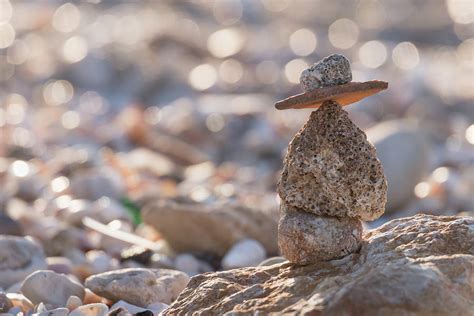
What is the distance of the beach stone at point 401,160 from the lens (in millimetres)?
6496

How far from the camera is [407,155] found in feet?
21.8

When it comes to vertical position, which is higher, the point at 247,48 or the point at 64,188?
the point at 247,48

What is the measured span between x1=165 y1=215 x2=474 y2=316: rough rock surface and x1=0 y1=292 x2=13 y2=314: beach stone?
0.94m

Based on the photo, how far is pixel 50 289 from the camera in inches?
152

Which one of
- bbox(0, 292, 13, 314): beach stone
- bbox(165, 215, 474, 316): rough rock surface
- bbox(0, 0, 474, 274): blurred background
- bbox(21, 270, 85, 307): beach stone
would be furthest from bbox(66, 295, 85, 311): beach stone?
bbox(0, 0, 474, 274): blurred background

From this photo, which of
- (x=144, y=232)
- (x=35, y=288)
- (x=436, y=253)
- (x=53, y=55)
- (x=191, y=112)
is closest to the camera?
(x=436, y=253)

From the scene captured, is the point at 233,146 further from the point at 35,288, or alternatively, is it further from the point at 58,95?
the point at 35,288

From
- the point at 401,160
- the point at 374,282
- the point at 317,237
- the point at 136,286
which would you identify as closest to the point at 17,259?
the point at 136,286

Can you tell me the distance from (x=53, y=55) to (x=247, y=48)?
11.7 feet

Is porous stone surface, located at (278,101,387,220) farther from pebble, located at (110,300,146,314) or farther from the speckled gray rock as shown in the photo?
pebble, located at (110,300,146,314)

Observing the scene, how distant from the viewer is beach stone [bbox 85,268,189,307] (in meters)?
3.83

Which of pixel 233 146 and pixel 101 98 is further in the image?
pixel 101 98

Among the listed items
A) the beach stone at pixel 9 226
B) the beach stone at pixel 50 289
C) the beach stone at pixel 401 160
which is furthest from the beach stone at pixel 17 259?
the beach stone at pixel 401 160

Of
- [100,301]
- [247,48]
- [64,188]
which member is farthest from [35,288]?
[247,48]
